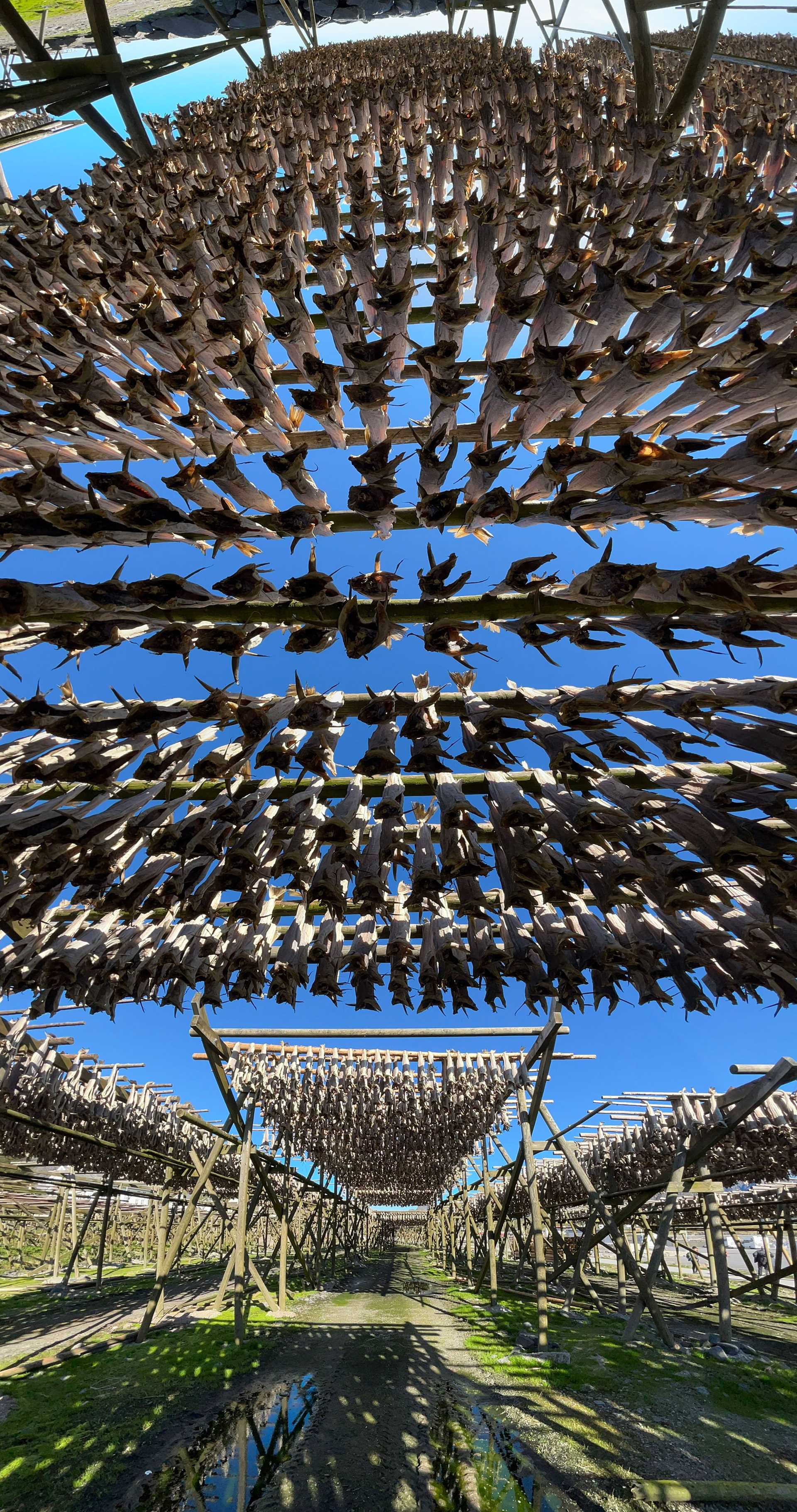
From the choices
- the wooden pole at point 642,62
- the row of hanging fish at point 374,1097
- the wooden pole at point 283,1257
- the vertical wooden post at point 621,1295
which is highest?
the wooden pole at point 642,62

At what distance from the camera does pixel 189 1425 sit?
6555 millimetres

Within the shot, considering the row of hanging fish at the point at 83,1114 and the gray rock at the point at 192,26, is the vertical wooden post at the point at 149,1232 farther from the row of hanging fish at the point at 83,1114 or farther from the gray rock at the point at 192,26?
the gray rock at the point at 192,26

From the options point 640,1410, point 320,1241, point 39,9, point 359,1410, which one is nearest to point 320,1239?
point 320,1241

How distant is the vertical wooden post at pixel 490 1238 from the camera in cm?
1370

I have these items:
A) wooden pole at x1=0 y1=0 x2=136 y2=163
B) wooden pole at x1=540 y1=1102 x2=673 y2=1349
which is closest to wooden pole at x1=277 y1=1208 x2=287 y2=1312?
wooden pole at x1=540 y1=1102 x2=673 y2=1349

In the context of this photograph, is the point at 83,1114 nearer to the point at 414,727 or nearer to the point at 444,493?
the point at 414,727

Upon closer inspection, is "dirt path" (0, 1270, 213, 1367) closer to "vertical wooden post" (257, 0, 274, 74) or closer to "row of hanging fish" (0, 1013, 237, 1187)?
"row of hanging fish" (0, 1013, 237, 1187)

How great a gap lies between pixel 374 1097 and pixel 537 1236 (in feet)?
25.3

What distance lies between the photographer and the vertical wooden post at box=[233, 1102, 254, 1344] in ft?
32.6

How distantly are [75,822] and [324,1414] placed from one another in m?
7.34

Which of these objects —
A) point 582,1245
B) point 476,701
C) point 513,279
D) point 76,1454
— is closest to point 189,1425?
point 76,1454

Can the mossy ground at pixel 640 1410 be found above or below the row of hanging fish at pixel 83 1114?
below

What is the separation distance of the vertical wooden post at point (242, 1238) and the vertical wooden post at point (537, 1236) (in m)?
4.28

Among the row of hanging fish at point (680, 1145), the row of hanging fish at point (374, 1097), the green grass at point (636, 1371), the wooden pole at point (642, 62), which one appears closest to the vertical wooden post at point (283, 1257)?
the row of hanging fish at point (374, 1097)
